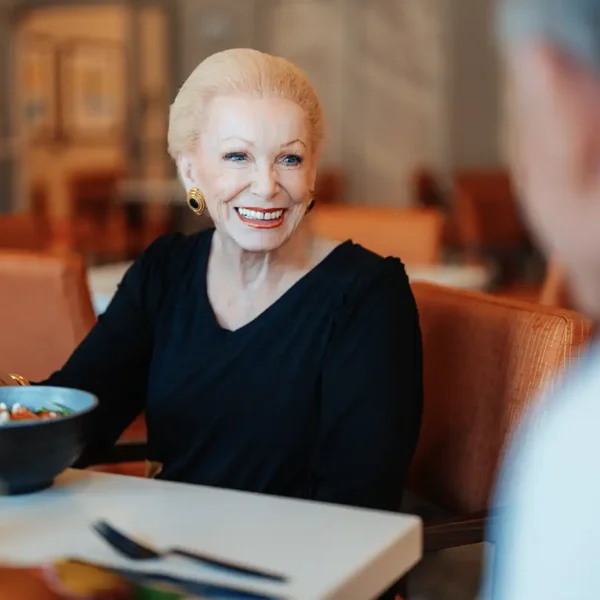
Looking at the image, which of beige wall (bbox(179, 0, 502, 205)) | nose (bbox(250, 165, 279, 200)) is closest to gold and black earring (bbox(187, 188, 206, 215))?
nose (bbox(250, 165, 279, 200))

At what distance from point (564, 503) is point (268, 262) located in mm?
1194

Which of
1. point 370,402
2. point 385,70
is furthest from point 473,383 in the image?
point 385,70

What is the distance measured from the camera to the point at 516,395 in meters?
1.62

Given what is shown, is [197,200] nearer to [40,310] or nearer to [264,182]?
[264,182]

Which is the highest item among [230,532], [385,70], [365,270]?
[385,70]

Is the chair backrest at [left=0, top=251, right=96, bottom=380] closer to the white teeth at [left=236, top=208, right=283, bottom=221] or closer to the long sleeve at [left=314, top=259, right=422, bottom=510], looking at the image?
the white teeth at [left=236, top=208, right=283, bottom=221]

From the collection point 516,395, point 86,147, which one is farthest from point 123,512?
point 86,147

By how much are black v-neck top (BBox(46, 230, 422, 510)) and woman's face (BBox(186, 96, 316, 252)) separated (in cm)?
10

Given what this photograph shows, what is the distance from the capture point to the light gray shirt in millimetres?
495

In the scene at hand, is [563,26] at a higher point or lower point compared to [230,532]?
higher

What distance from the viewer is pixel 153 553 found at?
105 centimetres

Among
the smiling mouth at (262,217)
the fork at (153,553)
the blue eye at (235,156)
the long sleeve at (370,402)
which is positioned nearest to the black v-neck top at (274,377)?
the long sleeve at (370,402)

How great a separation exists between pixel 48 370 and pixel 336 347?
39.8 inches

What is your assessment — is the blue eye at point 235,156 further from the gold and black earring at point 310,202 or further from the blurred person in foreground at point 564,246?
the blurred person in foreground at point 564,246
